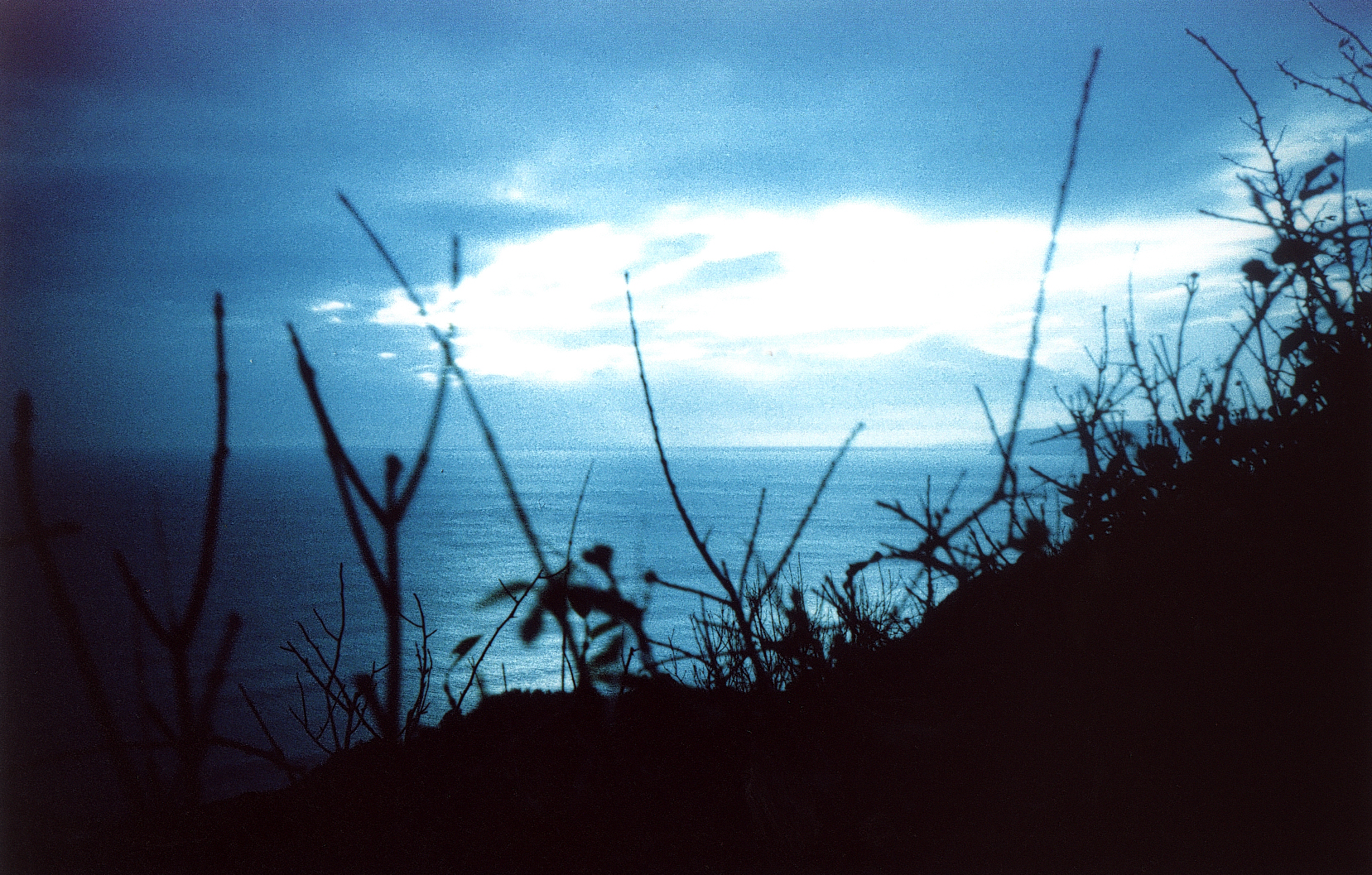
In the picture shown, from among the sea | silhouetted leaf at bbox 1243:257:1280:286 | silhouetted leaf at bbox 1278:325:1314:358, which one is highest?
silhouetted leaf at bbox 1243:257:1280:286

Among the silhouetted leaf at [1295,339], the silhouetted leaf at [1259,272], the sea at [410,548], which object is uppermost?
the silhouetted leaf at [1259,272]

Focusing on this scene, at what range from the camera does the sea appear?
3.64 ft

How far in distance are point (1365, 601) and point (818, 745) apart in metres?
1.13

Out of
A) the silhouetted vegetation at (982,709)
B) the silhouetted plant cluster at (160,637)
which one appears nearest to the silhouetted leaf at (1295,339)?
the silhouetted vegetation at (982,709)

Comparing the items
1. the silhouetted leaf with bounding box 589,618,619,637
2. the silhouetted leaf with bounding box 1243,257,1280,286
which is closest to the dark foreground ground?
the silhouetted leaf with bounding box 589,618,619,637

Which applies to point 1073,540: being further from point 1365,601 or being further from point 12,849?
point 12,849

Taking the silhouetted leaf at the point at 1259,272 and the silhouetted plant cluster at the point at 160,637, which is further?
the silhouetted leaf at the point at 1259,272

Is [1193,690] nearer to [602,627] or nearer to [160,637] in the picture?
[602,627]

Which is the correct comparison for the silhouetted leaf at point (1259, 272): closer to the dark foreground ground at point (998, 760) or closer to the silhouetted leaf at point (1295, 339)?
the silhouetted leaf at point (1295, 339)

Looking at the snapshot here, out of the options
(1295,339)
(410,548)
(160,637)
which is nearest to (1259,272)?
(1295,339)

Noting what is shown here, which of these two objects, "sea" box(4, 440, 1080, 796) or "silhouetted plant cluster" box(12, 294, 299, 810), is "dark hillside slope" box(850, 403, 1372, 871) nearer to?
"sea" box(4, 440, 1080, 796)

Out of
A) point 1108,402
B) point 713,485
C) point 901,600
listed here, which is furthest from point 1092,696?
point 713,485

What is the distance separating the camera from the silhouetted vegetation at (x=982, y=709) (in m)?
1.20

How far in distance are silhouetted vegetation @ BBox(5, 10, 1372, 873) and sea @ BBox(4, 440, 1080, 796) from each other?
0.10 meters
